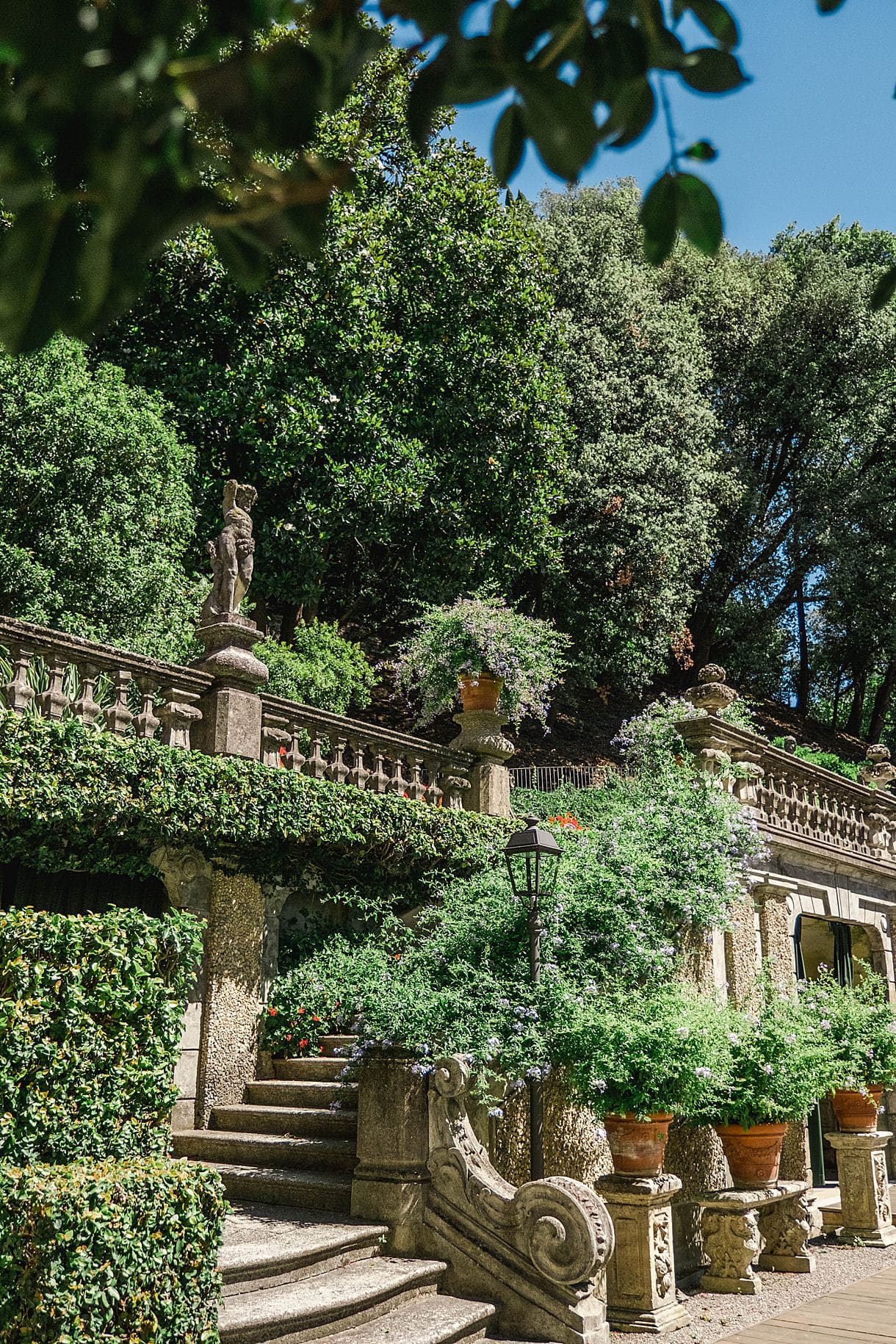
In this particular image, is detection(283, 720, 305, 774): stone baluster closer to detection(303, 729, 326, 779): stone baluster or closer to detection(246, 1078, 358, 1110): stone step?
detection(303, 729, 326, 779): stone baluster

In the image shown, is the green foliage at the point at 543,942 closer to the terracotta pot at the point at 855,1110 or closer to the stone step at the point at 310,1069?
the stone step at the point at 310,1069

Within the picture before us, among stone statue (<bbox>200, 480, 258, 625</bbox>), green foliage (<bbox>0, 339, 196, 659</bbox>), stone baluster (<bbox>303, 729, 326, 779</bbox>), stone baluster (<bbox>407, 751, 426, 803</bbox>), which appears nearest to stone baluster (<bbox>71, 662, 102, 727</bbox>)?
stone statue (<bbox>200, 480, 258, 625</bbox>)

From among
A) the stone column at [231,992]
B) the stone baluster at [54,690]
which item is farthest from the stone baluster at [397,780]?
the stone baluster at [54,690]

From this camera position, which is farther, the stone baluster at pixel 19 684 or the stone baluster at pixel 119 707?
the stone baluster at pixel 119 707

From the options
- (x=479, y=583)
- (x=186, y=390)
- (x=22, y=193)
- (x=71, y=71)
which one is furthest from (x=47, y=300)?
(x=479, y=583)

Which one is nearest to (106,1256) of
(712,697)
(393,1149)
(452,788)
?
(393,1149)

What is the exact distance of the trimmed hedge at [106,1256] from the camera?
14.2 ft

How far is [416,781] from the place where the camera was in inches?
447

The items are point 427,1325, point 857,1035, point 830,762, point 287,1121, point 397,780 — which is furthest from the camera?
point 830,762

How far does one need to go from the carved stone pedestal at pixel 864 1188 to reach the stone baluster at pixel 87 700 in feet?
25.5

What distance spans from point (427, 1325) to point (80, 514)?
36.1ft

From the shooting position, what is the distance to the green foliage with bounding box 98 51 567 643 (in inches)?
731

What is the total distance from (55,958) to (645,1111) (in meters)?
3.98

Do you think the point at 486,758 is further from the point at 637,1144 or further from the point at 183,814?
the point at 637,1144
